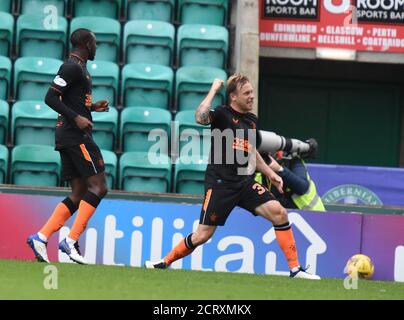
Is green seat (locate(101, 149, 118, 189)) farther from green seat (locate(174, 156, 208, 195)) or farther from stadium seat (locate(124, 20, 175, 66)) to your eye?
stadium seat (locate(124, 20, 175, 66))

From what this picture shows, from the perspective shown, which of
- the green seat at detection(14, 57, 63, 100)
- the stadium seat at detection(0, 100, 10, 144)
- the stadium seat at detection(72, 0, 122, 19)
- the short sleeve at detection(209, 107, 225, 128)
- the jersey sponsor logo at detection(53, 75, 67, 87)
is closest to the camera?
the short sleeve at detection(209, 107, 225, 128)

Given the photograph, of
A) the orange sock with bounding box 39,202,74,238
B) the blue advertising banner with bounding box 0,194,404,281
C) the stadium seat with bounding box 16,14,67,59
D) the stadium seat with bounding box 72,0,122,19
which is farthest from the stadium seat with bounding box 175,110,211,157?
the orange sock with bounding box 39,202,74,238

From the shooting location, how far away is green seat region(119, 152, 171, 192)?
41.0 feet

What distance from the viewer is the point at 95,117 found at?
1287 cm

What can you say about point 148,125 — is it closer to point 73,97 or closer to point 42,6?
point 42,6

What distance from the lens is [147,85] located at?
13320 millimetres

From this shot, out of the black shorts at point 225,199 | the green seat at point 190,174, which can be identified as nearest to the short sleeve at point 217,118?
the black shorts at point 225,199

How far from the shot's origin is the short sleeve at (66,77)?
29.8ft

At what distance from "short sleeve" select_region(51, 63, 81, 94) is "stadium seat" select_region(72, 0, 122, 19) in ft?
17.1

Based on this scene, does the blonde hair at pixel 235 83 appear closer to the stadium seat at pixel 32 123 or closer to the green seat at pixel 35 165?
the green seat at pixel 35 165

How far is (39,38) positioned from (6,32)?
38cm
